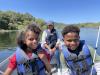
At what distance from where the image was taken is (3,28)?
114 metres

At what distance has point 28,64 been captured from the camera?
399cm

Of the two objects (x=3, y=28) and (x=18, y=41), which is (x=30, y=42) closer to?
(x=18, y=41)

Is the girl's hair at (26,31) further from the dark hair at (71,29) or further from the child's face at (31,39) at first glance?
the dark hair at (71,29)

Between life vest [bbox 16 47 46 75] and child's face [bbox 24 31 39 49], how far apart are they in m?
0.23

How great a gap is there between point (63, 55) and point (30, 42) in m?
0.91

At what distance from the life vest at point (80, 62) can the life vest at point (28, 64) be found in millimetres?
570

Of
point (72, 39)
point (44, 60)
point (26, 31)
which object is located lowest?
point (44, 60)

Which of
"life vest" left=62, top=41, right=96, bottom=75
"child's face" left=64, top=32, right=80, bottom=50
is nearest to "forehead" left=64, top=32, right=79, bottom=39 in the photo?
"child's face" left=64, top=32, right=80, bottom=50

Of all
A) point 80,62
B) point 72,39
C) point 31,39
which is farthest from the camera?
point 80,62

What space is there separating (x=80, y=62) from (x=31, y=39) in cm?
103

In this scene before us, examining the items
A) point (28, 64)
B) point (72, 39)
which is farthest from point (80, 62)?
point (28, 64)

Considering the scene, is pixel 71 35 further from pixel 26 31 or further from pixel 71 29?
pixel 26 31

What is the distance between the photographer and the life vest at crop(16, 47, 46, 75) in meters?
3.94

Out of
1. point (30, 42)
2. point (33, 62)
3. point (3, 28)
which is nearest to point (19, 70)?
point (33, 62)
